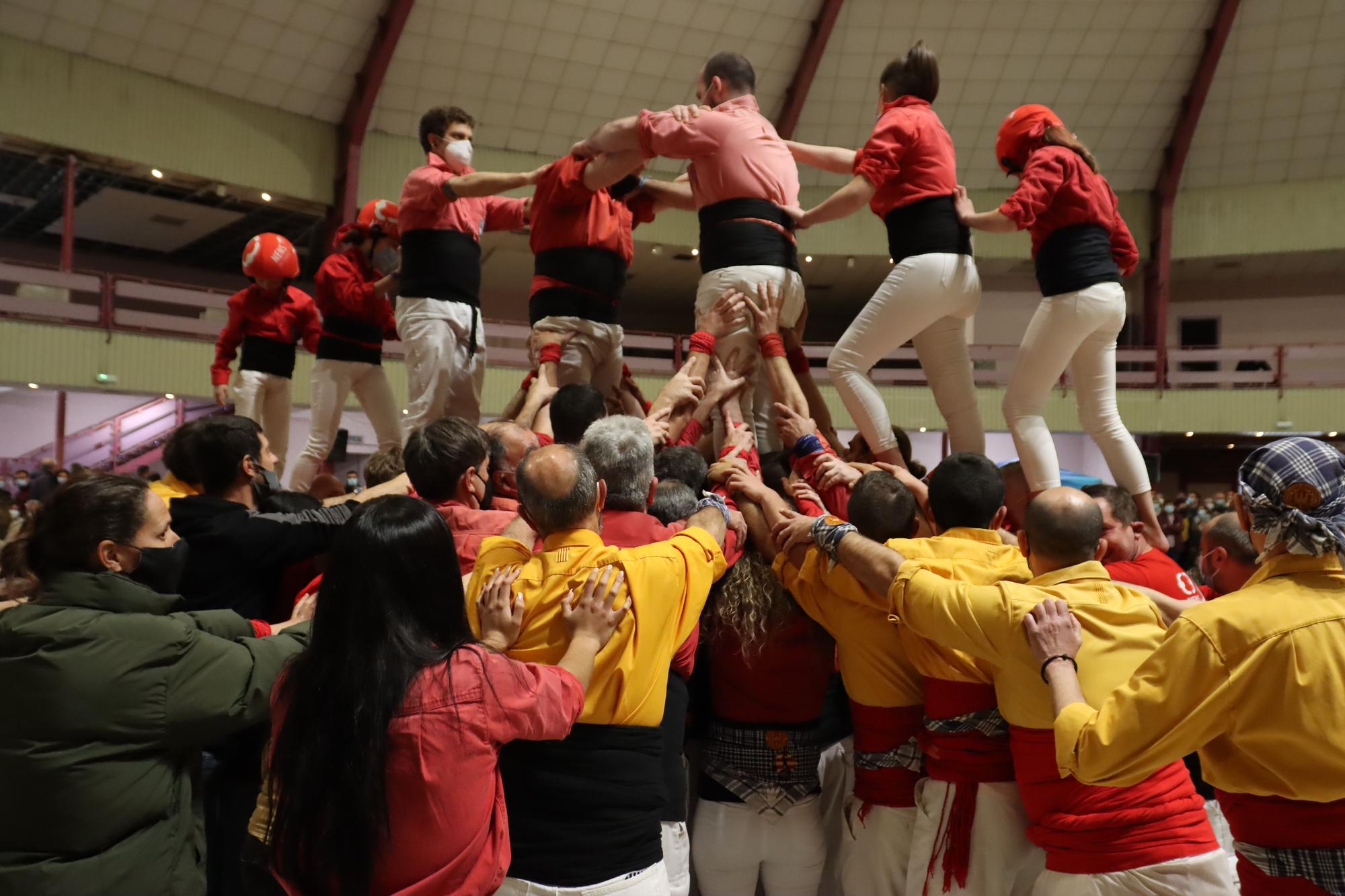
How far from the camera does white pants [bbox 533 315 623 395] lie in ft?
15.1

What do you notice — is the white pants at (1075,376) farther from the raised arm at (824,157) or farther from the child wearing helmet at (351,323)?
the child wearing helmet at (351,323)

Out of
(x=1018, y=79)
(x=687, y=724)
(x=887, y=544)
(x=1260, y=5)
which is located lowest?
(x=687, y=724)

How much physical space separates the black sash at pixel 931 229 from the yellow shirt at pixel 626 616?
249cm

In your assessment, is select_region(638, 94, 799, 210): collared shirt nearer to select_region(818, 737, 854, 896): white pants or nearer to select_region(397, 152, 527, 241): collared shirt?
select_region(397, 152, 527, 241): collared shirt

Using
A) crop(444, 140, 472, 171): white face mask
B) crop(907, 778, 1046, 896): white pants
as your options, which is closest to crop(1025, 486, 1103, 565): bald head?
crop(907, 778, 1046, 896): white pants

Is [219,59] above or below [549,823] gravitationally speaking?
above

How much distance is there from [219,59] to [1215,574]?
1107 cm

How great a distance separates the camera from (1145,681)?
163 cm

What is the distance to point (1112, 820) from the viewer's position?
2.05 m

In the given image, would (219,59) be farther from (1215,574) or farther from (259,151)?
(1215,574)

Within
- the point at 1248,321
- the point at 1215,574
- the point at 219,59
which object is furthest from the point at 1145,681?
the point at 1248,321

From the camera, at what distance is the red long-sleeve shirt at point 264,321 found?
6.34 m

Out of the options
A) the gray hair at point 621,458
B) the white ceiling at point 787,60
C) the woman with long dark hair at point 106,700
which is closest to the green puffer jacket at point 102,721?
the woman with long dark hair at point 106,700

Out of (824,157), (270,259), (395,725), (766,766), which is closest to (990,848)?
(766,766)
